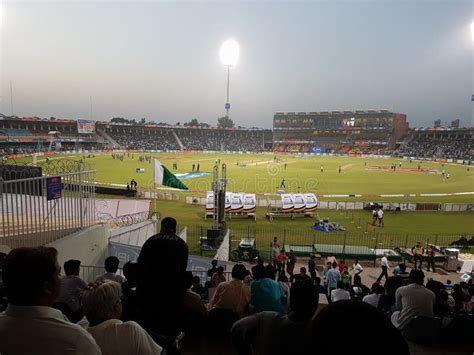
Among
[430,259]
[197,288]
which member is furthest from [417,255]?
[197,288]

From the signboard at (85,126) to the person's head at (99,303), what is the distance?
10892 cm

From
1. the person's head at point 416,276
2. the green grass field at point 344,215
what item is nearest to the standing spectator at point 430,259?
the green grass field at point 344,215

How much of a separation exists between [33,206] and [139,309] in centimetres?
728

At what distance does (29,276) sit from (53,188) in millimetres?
8593

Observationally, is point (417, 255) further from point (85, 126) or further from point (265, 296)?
point (85, 126)

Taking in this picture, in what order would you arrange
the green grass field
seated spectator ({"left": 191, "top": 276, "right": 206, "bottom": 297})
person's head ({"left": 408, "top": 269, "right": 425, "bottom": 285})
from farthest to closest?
the green grass field → seated spectator ({"left": 191, "top": 276, "right": 206, "bottom": 297}) → person's head ({"left": 408, "top": 269, "right": 425, "bottom": 285})

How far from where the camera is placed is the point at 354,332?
1.29m

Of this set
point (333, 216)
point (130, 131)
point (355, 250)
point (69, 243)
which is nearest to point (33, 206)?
point (69, 243)

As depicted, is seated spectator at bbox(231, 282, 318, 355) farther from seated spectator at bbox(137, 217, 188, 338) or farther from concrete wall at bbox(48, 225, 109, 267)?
concrete wall at bbox(48, 225, 109, 267)

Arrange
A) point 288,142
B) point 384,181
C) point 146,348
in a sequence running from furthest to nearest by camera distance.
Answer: point 288,142
point 384,181
point 146,348

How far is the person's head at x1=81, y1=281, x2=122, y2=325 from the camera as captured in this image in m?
2.49

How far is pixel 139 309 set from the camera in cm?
376

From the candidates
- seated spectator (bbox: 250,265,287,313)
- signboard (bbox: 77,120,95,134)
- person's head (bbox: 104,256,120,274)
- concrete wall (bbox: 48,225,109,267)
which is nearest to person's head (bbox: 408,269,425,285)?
seated spectator (bbox: 250,265,287,313)

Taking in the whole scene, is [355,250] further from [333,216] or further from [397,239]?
[333,216]
